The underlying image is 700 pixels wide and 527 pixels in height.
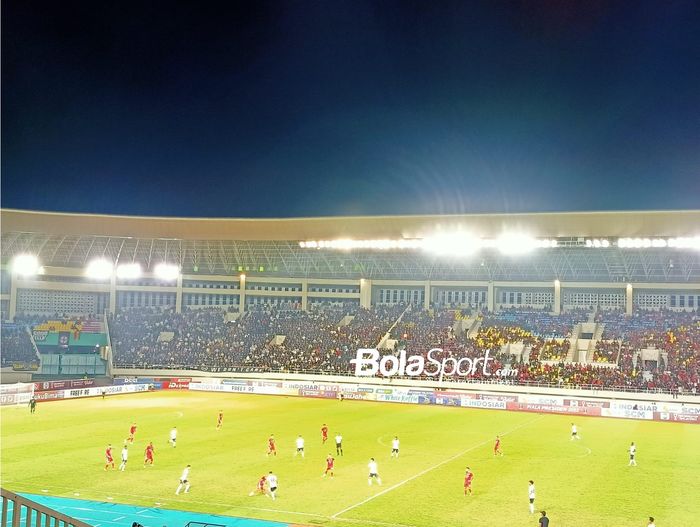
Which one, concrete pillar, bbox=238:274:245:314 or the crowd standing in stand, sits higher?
concrete pillar, bbox=238:274:245:314

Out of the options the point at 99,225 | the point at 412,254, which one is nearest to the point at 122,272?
the point at 99,225

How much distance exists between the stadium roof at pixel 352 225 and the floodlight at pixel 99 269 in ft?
22.8

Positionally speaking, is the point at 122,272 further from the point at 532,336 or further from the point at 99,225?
the point at 532,336

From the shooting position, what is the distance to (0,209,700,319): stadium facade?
187 feet

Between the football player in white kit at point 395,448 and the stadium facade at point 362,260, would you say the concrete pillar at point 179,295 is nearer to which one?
the stadium facade at point 362,260

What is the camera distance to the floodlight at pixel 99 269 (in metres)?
69.4

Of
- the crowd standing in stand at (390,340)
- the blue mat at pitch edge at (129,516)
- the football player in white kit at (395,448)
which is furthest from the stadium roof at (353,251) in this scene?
the blue mat at pitch edge at (129,516)

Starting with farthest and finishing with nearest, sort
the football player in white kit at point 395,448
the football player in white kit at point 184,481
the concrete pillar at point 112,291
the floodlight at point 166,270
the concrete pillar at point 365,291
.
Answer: the concrete pillar at point 365,291
the concrete pillar at point 112,291
the floodlight at point 166,270
the football player in white kit at point 395,448
the football player in white kit at point 184,481

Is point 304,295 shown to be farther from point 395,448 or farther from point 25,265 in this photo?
point 395,448

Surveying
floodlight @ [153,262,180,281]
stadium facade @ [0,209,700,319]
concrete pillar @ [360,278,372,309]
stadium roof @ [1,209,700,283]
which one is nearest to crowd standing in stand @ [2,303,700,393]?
concrete pillar @ [360,278,372,309]

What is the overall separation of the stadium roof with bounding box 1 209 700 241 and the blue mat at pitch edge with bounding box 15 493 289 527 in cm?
3894

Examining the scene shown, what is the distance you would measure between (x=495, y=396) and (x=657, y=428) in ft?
41.9

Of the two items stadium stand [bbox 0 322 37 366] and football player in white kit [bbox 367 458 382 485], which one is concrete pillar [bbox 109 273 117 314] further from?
football player in white kit [bbox 367 458 382 485]

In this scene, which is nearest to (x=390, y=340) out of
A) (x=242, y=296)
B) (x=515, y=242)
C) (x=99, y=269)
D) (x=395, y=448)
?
(x=515, y=242)
